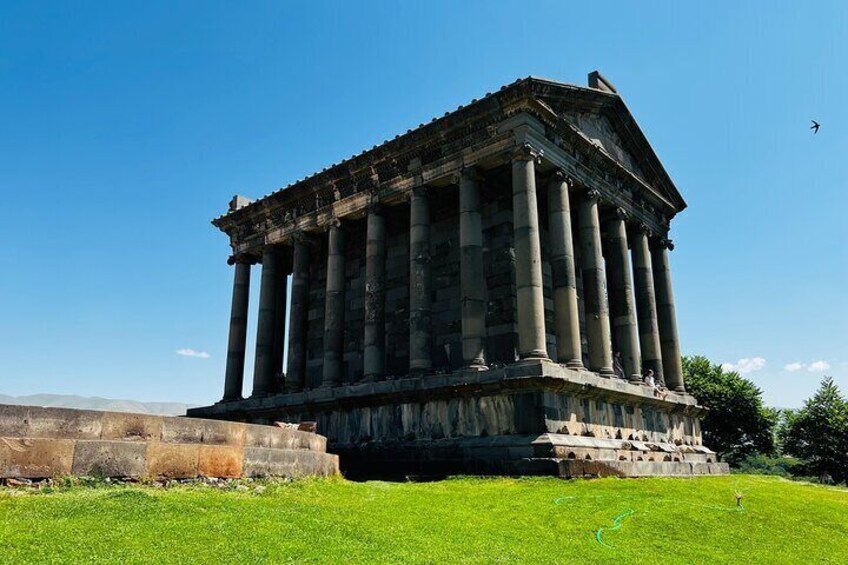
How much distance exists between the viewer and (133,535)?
7.69m

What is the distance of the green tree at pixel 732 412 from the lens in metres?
47.9

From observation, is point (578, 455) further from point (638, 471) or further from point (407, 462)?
point (407, 462)

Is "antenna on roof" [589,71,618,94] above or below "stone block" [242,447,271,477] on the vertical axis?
above

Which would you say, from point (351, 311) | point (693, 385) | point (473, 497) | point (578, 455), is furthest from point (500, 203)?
point (693, 385)

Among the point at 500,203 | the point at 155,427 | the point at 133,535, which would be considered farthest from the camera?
the point at 500,203

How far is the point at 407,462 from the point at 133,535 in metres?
13.1

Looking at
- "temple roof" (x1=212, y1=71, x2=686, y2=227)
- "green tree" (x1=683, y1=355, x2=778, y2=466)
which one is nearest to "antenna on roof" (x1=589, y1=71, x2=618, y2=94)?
"temple roof" (x1=212, y1=71, x2=686, y2=227)

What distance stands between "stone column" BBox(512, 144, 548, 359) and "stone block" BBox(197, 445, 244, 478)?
9.27 metres

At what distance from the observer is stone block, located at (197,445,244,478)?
1236cm

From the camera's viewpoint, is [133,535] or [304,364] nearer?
[133,535]

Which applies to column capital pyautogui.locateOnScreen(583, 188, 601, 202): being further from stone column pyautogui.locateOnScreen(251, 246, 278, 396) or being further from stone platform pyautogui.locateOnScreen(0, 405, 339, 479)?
stone platform pyautogui.locateOnScreen(0, 405, 339, 479)

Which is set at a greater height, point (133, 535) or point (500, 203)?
point (500, 203)

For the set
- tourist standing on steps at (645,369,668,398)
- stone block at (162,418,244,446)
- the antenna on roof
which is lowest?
stone block at (162,418,244,446)

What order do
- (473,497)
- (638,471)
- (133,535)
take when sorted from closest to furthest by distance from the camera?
(133,535), (473,497), (638,471)
